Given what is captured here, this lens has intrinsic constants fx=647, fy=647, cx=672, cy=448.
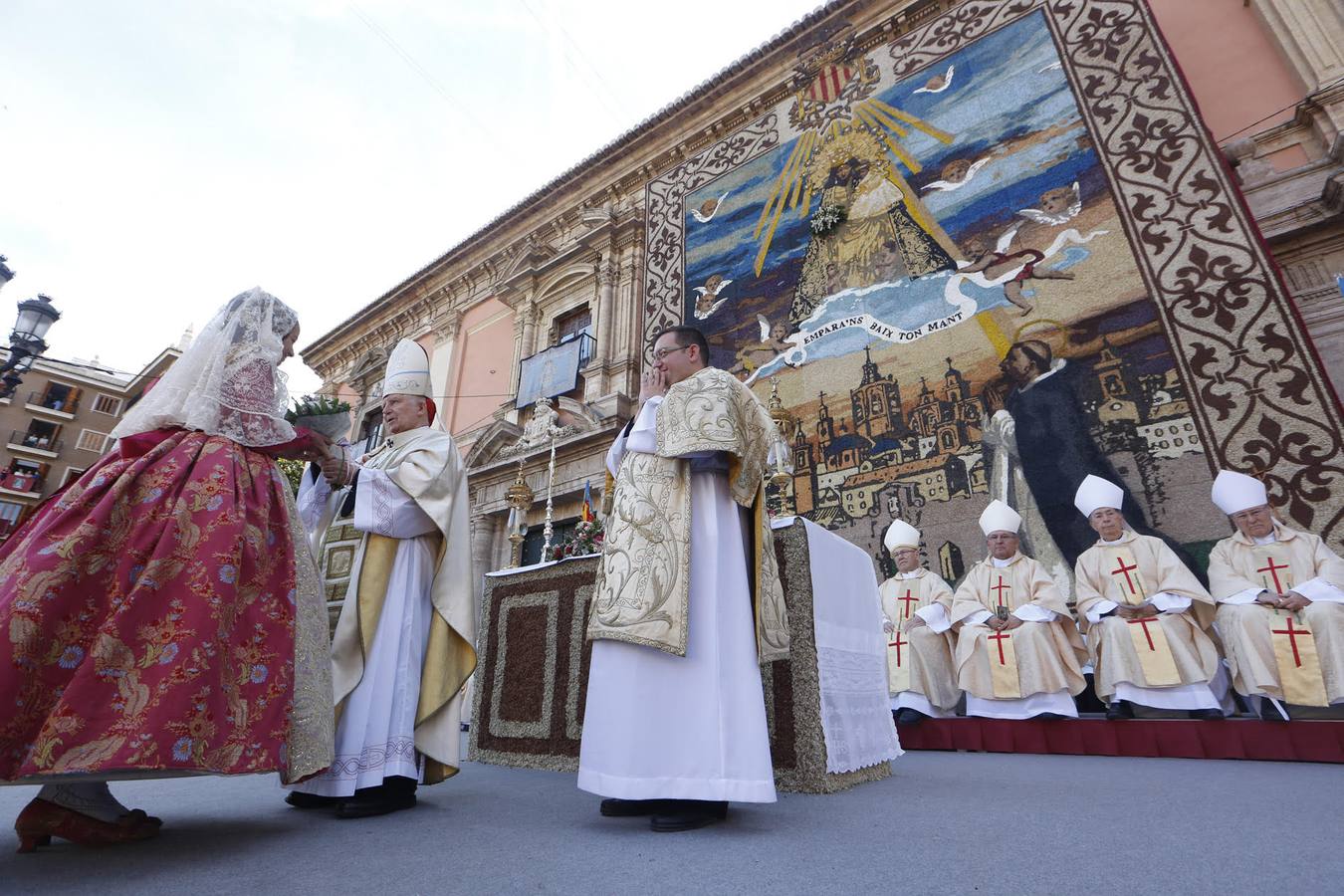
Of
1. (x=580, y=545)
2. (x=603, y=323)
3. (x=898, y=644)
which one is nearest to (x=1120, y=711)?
(x=898, y=644)

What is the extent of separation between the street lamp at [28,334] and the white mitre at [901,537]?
6802mm

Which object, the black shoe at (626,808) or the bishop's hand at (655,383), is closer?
the black shoe at (626,808)

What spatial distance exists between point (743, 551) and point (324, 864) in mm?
1244

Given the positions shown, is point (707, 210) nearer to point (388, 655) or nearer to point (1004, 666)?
point (1004, 666)

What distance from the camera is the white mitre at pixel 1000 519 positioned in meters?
4.81

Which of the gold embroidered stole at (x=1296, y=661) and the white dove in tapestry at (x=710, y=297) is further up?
the white dove in tapestry at (x=710, y=297)

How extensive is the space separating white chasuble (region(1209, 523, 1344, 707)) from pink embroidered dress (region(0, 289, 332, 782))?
4444 mm

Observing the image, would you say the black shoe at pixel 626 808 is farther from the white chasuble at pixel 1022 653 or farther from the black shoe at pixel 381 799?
the white chasuble at pixel 1022 653

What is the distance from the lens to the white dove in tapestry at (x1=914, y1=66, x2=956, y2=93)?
280 inches

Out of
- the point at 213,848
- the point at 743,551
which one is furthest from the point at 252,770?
the point at 743,551

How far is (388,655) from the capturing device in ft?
6.55

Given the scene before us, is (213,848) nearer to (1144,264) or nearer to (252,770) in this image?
(252,770)

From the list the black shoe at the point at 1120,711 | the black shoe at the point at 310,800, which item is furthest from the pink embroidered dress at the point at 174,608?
the black shoe at the point at 1120,711

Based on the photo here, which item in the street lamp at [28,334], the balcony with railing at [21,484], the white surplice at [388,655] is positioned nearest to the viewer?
the white surplice at [388,655]
